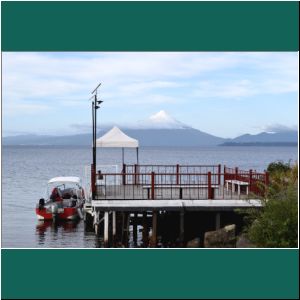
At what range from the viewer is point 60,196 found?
34562 mm

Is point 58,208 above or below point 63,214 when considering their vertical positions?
above

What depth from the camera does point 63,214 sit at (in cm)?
3244

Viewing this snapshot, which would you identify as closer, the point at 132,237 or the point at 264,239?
the point at 264,239

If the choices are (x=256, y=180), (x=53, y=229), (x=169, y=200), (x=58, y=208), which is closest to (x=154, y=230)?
(x=169, y=200)

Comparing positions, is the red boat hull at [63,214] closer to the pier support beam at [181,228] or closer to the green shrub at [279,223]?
the pier support beam at [181,228]

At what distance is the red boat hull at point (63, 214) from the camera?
3244cm

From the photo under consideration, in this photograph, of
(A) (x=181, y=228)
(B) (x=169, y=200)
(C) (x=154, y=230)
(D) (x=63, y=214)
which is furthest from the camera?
(D) (x=63, y=214)

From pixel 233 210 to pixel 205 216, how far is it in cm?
174

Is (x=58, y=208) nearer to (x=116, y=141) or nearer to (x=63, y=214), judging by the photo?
(x=63, y=214)

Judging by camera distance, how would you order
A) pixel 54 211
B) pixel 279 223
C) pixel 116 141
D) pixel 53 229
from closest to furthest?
pixel 279 223, pixel 116 141, pixel 53 229, pixel 54 211

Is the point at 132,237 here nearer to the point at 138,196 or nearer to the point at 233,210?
the point at 138,196

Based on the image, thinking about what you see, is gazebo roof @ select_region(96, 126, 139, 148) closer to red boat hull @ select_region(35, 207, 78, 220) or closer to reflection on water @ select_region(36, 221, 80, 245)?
reflection on water @ select_region(36, 221, 80, 245)

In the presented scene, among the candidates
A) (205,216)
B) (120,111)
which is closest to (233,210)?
(205,216)

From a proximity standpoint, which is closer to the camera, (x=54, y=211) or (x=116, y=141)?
(x=116, y=141)
